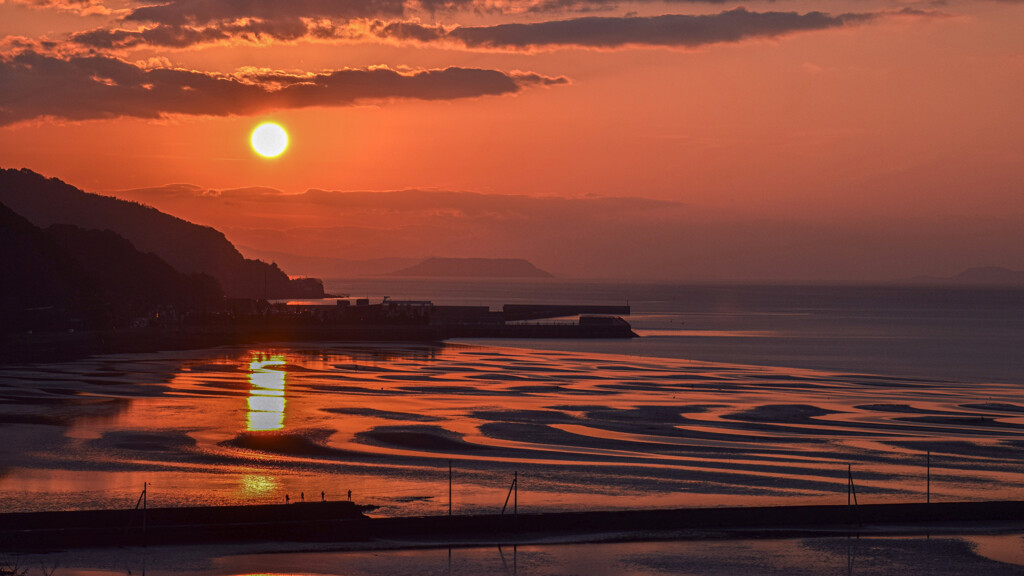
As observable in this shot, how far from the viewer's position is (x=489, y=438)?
47.1 metres

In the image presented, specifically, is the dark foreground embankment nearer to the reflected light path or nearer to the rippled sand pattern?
the rippled sand pattern

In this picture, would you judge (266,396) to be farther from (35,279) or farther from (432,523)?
(35,279)

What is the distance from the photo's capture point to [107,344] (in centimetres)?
10338

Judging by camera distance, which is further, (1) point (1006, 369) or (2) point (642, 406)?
(1) point (1006, 369)

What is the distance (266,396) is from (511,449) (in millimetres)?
23052

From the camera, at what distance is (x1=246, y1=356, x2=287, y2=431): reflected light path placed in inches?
1999

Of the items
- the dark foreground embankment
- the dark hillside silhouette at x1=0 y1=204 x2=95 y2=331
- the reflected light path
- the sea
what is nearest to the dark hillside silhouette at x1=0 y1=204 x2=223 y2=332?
the dark hillside silhouette at x1=0 y1=204 x2=95 y2=331

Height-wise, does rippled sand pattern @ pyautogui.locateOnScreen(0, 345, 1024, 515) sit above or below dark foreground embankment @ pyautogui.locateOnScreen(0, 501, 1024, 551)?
above

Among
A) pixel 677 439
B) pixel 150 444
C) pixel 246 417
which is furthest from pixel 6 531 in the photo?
pixel 677 439

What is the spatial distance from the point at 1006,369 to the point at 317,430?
2910 inches

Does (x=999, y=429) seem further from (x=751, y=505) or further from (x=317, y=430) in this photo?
(x=317, y=430)

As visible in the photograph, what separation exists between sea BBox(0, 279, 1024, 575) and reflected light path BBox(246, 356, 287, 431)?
209 mm

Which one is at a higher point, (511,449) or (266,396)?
(266,396)

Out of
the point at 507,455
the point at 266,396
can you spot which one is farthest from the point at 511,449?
the point at 266,396
